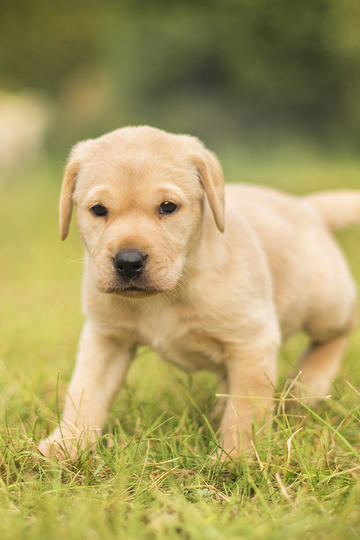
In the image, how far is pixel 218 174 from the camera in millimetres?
3078

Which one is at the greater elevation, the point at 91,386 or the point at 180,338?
the point at 180,338

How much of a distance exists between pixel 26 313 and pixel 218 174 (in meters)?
3.00

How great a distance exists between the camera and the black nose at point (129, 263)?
2650 millimetres

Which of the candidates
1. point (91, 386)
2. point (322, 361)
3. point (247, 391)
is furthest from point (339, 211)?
point (91, 386)

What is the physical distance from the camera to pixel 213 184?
3.03 m

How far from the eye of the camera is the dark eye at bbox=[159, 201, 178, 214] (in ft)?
9.38

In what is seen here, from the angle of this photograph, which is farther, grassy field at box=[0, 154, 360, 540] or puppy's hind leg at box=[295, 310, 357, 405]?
puppy's hind leg at box=[295, 310, 357, 405]

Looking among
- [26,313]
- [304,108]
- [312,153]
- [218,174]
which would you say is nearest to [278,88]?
[304,108]

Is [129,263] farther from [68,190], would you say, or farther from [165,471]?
[165,471]

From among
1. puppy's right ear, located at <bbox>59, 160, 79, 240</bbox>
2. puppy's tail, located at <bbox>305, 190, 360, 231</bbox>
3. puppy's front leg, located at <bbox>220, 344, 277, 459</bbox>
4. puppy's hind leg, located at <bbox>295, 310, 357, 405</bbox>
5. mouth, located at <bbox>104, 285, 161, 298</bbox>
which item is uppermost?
puppy's right ear, located at <bbox>59, 160, 79, 240</bbox>

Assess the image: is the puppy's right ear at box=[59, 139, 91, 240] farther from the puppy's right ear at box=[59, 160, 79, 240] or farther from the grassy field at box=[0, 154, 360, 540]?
the grassy field at box=[0, 154, 360, 540]

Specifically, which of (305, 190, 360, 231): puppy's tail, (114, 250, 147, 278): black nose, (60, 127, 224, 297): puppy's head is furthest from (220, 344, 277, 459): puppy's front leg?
(305, 190, 360, 231): puppy's tail

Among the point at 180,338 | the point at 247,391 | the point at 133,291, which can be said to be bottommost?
the point at 247,391

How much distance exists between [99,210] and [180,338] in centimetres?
73
